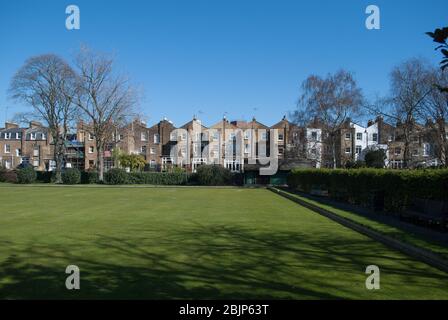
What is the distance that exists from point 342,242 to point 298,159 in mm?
49620

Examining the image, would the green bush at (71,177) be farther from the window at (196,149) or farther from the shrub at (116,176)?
the window at (196,149)

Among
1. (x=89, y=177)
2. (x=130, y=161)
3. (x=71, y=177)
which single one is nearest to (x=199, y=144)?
(x=130, y=161)

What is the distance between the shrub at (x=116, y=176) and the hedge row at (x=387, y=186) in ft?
126

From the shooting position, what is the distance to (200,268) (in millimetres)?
8438

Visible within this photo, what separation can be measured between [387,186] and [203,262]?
12.0m

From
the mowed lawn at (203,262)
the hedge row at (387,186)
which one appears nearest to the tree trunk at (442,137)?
the hedge row at (387,186)

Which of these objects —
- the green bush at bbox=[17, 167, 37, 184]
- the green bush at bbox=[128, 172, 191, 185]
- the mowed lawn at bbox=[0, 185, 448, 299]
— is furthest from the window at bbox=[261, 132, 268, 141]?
the mowed lawn at bbox=[0, 185, 448, 299]

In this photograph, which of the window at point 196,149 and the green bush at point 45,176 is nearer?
the green bush at point 45,176

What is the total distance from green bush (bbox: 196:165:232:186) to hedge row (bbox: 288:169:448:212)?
34.6 m

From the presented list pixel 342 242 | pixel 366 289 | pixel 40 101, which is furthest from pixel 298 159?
pixel 366 289

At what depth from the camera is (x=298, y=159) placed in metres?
60.8

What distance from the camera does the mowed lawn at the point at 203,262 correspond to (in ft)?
22.6

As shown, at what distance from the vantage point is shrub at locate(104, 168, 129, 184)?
205ft
